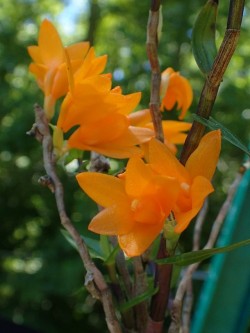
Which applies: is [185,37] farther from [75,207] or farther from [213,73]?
[213,73]

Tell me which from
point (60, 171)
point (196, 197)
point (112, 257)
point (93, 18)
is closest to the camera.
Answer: point (196, 197)

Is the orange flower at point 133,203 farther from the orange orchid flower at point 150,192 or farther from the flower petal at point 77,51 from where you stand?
the flower petal at point 77,51

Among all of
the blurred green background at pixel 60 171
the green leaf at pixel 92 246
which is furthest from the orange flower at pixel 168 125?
the blurred green background at pixel 60 171

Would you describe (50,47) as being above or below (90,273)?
above

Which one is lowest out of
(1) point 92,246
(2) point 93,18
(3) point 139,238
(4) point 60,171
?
(4) point 60,171

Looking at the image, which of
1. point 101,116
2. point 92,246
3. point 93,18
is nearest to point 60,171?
point 93,18

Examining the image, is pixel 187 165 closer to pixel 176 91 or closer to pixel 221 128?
pixel 221 128

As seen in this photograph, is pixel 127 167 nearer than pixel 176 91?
Yes
